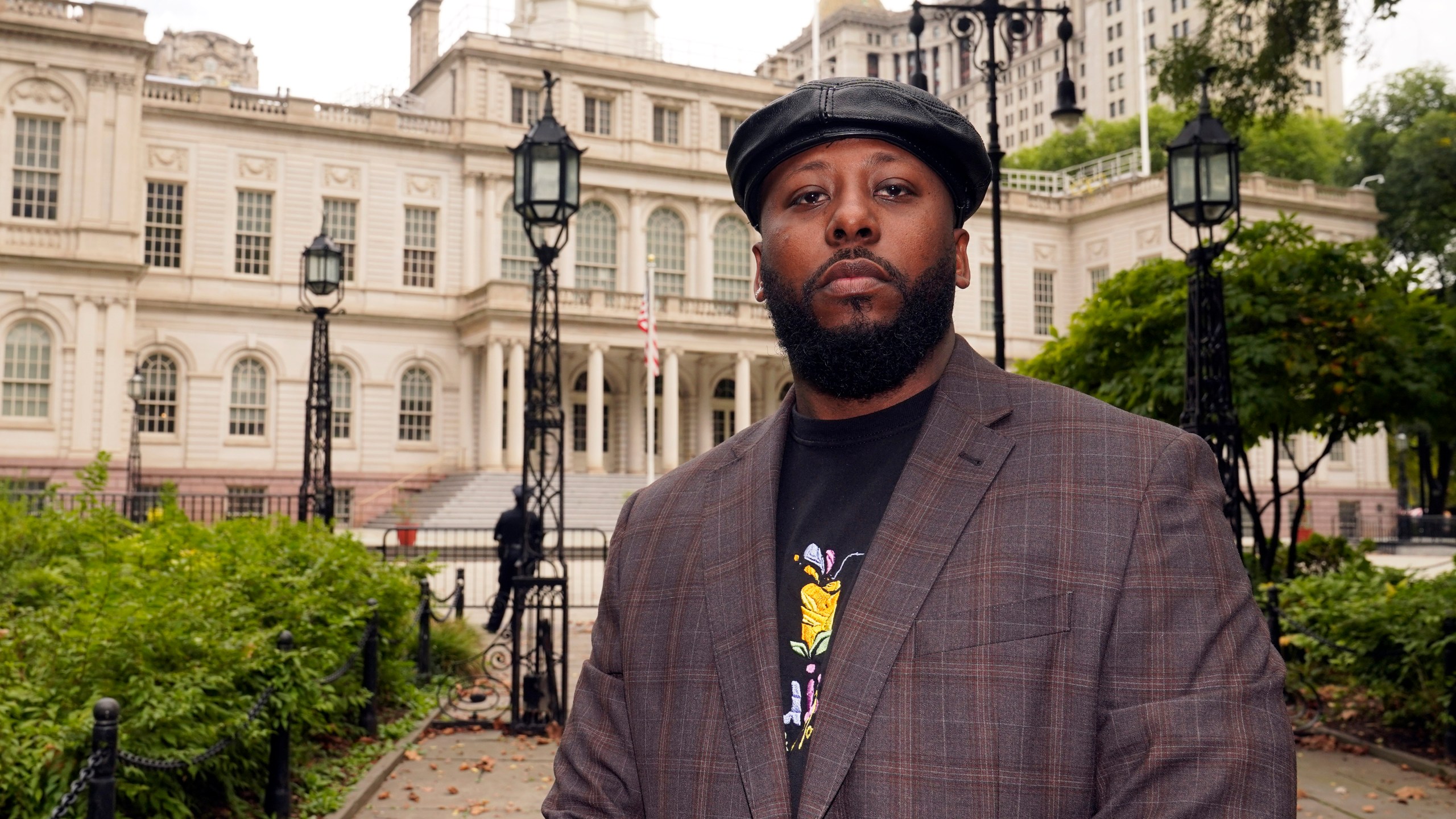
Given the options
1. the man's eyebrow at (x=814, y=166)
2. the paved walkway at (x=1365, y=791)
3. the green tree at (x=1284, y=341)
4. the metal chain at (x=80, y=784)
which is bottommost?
the paved walkway at (x=1365, y=791)

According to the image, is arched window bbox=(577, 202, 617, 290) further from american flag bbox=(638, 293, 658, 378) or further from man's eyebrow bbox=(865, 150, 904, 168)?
man's eyebrow bbox=(865, 150, 904, 168)

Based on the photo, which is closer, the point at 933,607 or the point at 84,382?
the point at 933,607

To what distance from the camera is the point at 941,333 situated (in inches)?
A: 86.9

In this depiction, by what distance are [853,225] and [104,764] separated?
3575mm

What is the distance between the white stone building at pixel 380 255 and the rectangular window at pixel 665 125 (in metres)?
0.12

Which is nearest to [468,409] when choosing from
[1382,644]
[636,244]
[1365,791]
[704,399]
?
[636,244]

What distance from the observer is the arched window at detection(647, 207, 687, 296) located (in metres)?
43.9

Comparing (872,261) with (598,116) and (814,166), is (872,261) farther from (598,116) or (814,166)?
(598,116)

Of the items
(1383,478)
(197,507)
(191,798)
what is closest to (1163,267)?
(191,798)

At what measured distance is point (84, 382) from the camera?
33.8m

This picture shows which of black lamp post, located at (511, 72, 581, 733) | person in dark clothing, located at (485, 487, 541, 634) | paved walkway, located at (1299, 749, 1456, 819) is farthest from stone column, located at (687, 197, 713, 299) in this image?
paved walkway, located at (1299, 749, 1456, 819)

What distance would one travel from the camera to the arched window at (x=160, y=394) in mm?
36562

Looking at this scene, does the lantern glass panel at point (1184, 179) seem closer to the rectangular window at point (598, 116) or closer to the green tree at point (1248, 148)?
the rectangular window at point (598, 116)

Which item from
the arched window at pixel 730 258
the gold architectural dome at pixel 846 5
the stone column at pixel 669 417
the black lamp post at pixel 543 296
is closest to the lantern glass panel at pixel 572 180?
the black lamp post at pixel 543 296
